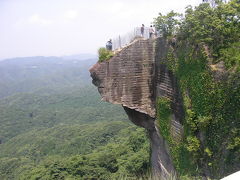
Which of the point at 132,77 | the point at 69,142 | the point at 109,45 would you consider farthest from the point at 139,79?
the point at 69,142

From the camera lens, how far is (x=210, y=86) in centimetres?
920

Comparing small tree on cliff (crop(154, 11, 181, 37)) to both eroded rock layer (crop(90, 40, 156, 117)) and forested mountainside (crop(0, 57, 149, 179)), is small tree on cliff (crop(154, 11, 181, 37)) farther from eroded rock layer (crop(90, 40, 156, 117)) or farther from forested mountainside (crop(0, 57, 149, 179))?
forested mountainside (crop(0, 57, 149, 179))

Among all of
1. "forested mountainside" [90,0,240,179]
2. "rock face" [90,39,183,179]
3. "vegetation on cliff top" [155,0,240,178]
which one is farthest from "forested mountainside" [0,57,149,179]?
"vegetation on cliff top" [155,0,240,178]

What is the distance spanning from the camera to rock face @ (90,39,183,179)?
40.2 ft

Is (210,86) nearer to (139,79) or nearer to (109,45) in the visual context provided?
(139,79)

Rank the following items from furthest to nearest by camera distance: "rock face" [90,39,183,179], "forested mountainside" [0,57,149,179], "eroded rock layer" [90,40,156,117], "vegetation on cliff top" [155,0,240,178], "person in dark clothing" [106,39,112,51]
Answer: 1. "forested mountainside" [0,57,149,179]
2. "person in dark clothing" [106,39,112,51]
3. "eroded rock layer" [90,40,156,117]
4. "rock face" [90,39,183,179]
5. "vegetation on cliff top" [155,0,240,178]

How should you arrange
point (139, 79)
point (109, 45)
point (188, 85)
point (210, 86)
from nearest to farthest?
point (210, 86) < point (188, 85) < point (139, 79) < point (109, 45)

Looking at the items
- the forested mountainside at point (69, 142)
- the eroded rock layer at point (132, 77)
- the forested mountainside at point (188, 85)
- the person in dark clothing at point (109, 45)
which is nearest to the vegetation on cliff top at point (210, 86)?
the forested mountainside at point (188, 85)

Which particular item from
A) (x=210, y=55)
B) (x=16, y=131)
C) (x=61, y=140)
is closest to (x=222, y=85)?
(x=210, y=55)

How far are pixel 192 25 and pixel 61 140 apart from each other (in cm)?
7970

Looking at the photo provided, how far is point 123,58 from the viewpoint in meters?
12.8

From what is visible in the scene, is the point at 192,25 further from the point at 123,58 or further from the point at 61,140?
the point at 61,140

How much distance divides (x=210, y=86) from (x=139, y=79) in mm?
4249

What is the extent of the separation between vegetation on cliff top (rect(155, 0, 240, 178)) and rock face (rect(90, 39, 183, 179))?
1559 millimetres
